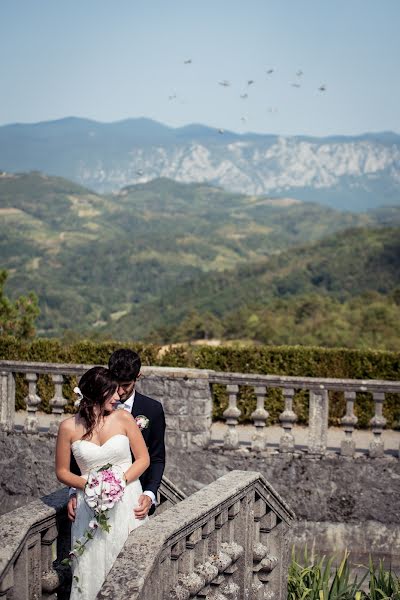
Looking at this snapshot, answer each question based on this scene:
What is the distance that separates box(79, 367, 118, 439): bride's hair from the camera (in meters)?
5.49

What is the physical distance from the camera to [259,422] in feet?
35.7

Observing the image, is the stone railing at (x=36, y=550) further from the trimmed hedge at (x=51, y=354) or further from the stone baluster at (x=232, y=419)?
the trimmed hedge at (x=51, y=354)

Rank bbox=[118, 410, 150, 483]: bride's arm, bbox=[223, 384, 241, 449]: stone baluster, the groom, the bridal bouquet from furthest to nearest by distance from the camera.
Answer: bbox=[223, 384, 241, 449]: stone baluster < the groom < bbox=[118, 410, 150, 483]: bride's arm < the bridal bouquet

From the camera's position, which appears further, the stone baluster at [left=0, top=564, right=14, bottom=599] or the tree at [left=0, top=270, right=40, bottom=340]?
the tree at [left=0, top=270, right=40, bottom=340]

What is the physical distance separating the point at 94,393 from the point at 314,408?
569 cm

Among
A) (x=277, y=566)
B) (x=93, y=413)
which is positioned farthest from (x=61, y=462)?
(x=277, y=566)

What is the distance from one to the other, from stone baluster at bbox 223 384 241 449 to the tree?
45.2 feet

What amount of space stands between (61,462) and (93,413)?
379mm

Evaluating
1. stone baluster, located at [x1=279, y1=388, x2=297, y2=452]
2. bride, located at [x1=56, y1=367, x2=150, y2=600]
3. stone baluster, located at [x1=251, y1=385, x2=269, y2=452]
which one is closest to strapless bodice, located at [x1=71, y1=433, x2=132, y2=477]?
bride, located at [x1=56, y1=367, x2=150, y2=600]

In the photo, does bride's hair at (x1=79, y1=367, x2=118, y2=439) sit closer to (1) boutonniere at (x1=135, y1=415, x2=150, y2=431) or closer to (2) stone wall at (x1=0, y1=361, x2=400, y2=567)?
(1) boutonniere at (x1=135, y1=415, x2=150, y2=431)

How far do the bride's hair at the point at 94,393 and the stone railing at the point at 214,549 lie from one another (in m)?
0.74

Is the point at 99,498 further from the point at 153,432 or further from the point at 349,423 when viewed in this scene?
the point at 349,423

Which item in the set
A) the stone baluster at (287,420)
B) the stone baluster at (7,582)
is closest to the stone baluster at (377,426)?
the stone baluster at (287,420)

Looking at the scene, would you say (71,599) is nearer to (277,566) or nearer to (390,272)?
(277,566)
